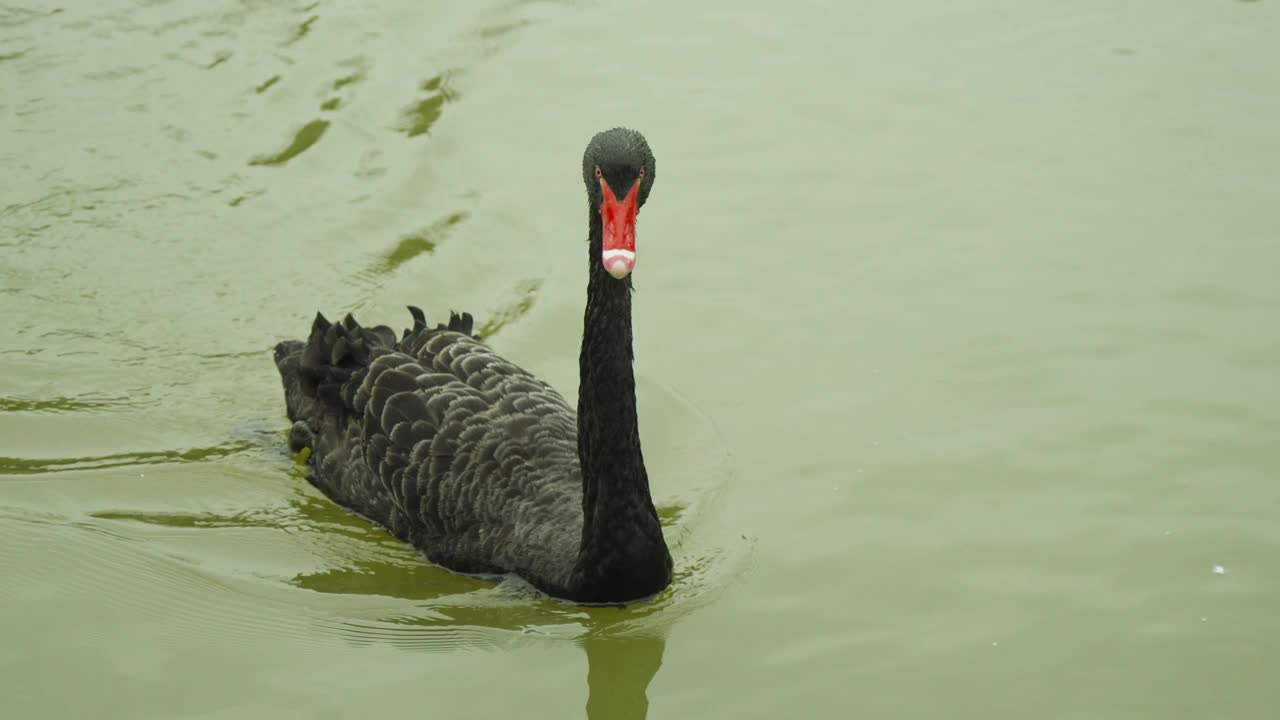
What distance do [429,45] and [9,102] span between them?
258 cm

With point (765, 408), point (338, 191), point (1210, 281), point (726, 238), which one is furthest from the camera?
point (338, 191)

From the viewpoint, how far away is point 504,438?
5.60 m

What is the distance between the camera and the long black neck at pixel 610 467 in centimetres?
493

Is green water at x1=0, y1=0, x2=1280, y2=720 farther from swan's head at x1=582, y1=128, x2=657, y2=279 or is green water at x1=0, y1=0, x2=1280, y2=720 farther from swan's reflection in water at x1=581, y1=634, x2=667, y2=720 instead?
swan's head at x1=582, y1=128, x2=657, y2=279

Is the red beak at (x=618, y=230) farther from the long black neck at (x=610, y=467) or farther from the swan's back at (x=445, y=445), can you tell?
the swan's back at (x=445, y=445)

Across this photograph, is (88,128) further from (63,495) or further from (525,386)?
(525,386)

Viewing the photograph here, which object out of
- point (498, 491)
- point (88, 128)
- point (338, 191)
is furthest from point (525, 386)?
point (88, 128)

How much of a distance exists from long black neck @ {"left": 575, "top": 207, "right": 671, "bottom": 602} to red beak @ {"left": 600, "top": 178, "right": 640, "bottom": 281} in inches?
14.9

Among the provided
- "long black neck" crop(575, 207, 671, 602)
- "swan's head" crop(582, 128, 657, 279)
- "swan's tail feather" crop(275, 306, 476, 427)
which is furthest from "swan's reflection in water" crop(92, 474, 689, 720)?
"swan's head" crop(582, 128, 657, 279)

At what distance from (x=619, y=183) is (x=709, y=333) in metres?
2.53

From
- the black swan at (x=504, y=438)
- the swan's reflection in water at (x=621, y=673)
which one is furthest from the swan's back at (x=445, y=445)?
the swan's reflection in water at (x=621, y=673)

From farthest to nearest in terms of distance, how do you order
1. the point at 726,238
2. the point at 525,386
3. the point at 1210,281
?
the point at 726,238 → the point at 1210,281 → the point at 525,386

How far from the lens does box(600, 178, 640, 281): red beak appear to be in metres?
4.34

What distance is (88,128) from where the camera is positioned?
28.7ft
